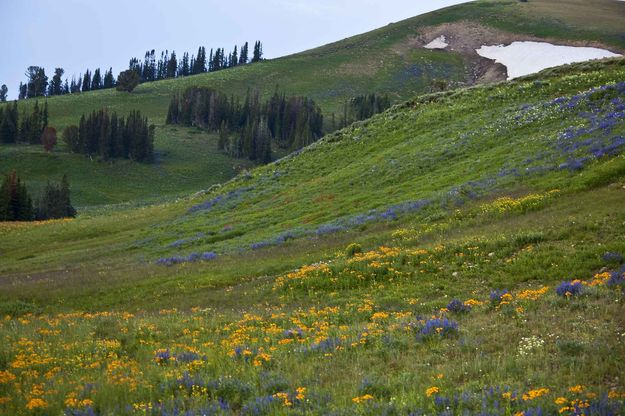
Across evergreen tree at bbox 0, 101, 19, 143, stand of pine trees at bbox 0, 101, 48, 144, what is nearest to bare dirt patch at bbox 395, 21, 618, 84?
stand of pine trees at bbox 0, 101, 48, 144

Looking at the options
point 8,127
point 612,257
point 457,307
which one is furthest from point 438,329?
point 8,127

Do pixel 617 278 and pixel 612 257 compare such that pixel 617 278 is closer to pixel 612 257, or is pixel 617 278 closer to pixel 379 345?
pixel 612 257

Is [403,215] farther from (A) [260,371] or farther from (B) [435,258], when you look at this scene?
(A) [260,371]

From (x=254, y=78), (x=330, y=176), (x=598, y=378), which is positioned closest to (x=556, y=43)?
(x=254, y=78)

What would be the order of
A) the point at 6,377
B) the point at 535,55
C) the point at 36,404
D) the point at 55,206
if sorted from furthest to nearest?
the point at 535,55 → the point at 55,206 → the point at 6,377 → the point at 36,404

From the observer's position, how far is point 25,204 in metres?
71.4

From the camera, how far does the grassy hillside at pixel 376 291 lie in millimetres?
7746

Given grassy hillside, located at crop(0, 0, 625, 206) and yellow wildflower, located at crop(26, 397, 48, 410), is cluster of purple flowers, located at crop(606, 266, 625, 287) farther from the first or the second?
grassy hillside, located at crop(0, 0, 625, 206)

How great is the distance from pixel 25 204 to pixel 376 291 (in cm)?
6907

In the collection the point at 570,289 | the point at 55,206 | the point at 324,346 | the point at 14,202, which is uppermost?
the point at 570,289

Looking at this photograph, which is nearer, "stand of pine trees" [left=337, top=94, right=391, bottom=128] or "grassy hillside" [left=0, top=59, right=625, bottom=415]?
"grassy hillside" [left=0, top=59, right=625, bottom=415]

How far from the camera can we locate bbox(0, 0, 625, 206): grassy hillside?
107 m

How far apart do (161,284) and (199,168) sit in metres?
88.5

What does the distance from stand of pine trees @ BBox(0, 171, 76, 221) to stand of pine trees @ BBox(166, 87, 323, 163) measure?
49251mm
